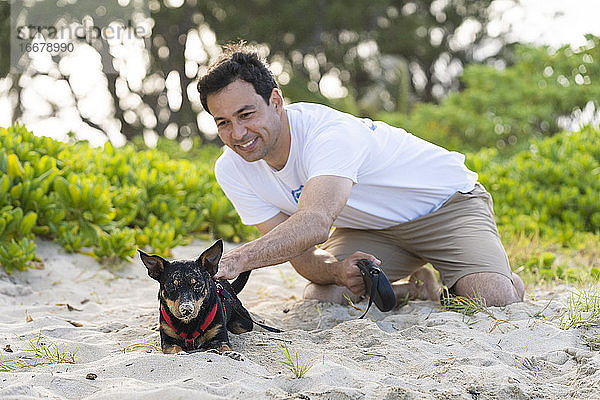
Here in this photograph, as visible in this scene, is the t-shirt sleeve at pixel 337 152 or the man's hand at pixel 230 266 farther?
the t-shirt sleeve at pixel 337 152

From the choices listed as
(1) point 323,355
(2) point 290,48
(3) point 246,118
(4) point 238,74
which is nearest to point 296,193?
(3) point 246,118

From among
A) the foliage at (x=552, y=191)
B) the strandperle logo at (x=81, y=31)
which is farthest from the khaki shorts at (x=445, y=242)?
the strandperle logo at (x=81, y=31)

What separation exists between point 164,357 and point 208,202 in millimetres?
3705

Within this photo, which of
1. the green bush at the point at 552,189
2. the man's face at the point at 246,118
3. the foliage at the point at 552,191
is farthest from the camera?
the green bush at the point at 552,189

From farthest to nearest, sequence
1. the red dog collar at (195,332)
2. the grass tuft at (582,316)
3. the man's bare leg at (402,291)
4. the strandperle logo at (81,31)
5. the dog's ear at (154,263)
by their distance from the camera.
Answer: the strandperle logo at (81,31), the man's bare leg at (402,291), the grass tuft at (582,316), the red dog collar at (195,332), the dog's ear at (154,263)

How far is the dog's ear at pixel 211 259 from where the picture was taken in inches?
103

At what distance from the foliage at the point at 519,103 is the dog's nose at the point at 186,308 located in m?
9.97

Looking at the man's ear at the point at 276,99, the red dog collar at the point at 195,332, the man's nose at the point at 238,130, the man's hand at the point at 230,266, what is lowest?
the red dog collar at the point at 195,332

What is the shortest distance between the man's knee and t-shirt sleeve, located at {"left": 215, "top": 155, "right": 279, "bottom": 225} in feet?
4.29

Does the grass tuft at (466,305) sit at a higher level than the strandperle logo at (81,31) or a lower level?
lower

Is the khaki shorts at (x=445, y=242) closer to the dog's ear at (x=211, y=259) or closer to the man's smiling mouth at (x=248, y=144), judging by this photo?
the man's smiling mouth at (x=248, y=144)

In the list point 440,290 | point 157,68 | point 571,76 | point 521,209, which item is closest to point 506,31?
point 571,76

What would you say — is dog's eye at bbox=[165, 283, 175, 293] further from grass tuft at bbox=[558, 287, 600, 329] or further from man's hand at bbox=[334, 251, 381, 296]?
grass tuft at bbox=[558, 287, 600, 329]

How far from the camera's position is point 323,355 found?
2684 millimetres
